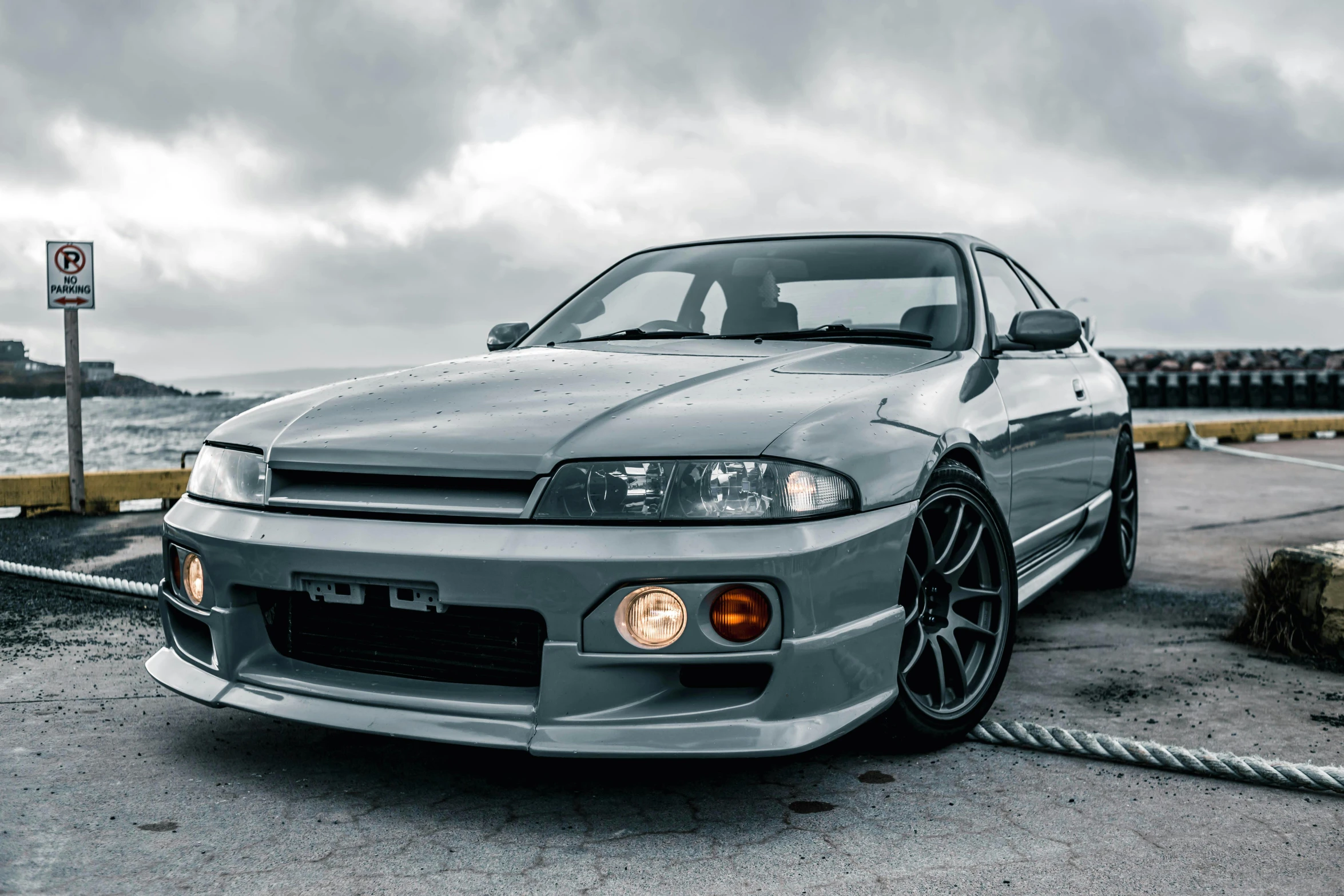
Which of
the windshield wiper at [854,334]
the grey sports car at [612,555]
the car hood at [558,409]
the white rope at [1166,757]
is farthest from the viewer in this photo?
the windshield wiper at [854,334]

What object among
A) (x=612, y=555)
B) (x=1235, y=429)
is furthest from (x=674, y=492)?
(x=1235, y=429)

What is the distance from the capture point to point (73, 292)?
8.38 meters

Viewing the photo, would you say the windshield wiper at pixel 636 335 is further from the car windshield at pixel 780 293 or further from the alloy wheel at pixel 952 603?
Result: the alloy wheel at pixel 952 603

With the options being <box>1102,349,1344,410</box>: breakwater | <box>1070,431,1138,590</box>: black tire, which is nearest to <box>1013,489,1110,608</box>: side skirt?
<box>1070,431,1138,590</box>: black tire

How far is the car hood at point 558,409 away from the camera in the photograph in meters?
2.27

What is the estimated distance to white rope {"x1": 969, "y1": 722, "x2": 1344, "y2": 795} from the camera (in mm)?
2465

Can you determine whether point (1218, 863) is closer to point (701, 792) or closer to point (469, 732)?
point (701, 792)

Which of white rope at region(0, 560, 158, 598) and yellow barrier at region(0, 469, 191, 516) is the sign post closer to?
yellow barrier at region(0, 469, 191, 516)

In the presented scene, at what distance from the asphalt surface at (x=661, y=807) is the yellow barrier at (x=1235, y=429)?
1136 cm

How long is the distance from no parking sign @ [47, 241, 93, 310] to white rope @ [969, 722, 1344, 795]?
7.82 metres

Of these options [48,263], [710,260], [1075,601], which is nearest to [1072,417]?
[1075,601]

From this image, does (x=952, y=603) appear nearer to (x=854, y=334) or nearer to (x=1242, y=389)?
(x=854, y=334)

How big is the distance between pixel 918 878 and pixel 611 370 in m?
1.40

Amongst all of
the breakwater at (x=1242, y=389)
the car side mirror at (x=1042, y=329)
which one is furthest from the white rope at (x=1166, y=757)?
the breakwater at (x=1242, y=389)
